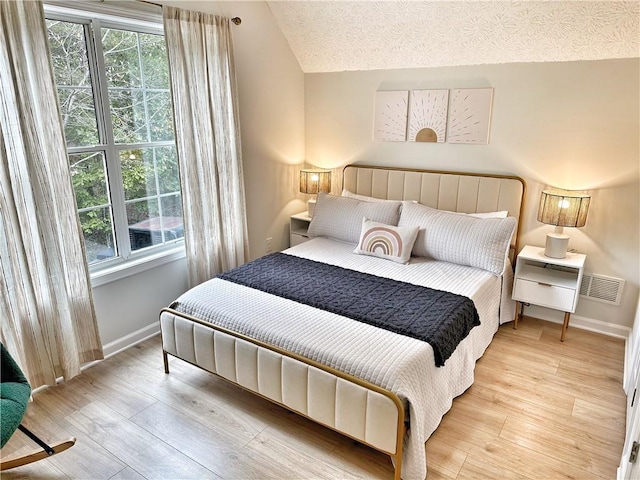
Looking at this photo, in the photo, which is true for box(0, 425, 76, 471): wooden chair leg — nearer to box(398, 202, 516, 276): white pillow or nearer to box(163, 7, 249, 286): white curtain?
box(163, 7, 249, 286): white curtain

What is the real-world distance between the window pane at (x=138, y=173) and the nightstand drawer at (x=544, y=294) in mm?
2748

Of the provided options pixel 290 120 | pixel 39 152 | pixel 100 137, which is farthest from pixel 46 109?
pixel 290 120

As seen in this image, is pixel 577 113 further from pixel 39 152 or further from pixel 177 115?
pixel 39 152

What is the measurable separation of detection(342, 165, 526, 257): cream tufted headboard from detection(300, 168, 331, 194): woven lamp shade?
0.18 meters

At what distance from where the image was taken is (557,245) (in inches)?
120

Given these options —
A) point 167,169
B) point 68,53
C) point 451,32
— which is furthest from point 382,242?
point 68,53

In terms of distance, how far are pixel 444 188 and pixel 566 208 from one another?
3.08 ft

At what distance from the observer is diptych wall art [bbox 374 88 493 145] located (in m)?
3.39

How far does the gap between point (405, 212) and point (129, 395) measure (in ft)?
7.49

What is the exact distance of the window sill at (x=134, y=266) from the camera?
280 cm

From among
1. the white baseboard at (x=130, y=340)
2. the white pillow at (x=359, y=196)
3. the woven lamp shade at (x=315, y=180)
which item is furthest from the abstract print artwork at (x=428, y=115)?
Result: the white baseboard at (x=130, y=340)

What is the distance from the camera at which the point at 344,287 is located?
107 inches

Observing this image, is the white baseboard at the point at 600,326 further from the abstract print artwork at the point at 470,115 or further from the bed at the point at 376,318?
the abstract print artwork at the point at 470,115

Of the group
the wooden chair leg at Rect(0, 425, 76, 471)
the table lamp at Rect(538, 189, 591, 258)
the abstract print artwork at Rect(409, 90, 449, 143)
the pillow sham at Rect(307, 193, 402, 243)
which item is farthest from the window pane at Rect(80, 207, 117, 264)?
the table lamp at Rect(538, 189, 591, 258)
